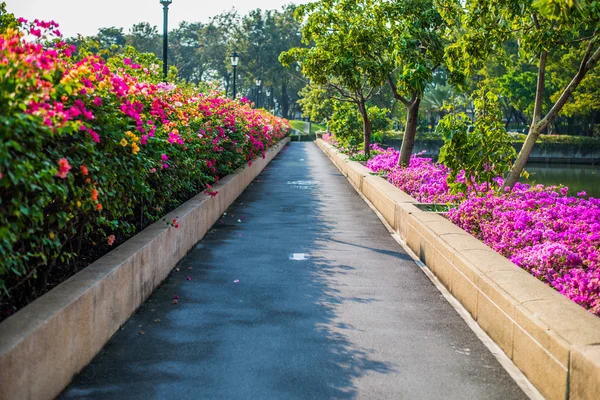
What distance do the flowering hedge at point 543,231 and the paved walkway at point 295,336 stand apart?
936mm

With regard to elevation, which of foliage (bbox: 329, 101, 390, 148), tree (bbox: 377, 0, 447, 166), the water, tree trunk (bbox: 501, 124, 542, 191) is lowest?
the water

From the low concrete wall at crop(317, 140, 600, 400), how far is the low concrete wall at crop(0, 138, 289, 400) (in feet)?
10.3

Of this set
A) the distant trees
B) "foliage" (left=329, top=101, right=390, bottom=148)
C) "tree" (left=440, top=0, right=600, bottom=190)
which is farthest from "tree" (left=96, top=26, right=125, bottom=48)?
"tree" (left=440, top=0, right=600, bottom=190)

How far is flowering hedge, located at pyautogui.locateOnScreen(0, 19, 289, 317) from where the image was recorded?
12.0ft

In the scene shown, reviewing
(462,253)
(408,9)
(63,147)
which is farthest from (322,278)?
(408,9)

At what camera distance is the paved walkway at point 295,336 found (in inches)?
173

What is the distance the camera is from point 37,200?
3.89 m

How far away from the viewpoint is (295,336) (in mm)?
5469

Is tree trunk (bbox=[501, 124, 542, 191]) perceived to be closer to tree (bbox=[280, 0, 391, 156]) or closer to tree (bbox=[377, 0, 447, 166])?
tree (bbox=[377, 0, 447, 166])

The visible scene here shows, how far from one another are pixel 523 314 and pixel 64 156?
341cm

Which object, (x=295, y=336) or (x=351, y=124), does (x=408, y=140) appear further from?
(x=351, y=124)

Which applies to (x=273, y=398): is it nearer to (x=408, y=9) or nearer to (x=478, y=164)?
(x=478, y=164)

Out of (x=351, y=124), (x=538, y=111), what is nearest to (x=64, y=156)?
(x=538, y=111)

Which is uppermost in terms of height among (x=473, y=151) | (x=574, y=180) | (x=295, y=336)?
(x=473, y=151)
